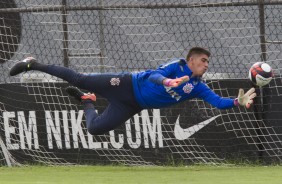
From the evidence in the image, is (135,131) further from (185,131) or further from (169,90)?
(169,90)

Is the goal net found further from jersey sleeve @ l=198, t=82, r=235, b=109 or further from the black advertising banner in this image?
jersey sleeve @ l=198, t=82, r=235, b=109

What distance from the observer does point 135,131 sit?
14.8 m

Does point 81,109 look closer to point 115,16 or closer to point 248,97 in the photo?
point 115,16

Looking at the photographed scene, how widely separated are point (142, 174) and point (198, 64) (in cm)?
199

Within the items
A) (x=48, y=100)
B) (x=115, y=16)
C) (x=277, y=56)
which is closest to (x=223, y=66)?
(x=277, y=56)

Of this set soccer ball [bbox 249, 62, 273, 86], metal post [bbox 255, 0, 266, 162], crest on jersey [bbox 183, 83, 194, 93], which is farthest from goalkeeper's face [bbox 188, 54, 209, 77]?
metal post [bbox 255, 0, 266, 162]

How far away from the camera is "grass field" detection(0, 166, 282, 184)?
1184 cm

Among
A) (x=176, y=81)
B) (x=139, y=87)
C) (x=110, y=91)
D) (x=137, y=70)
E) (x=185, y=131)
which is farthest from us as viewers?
(x=137, y=70)

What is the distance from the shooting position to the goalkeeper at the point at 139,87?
12211 mm

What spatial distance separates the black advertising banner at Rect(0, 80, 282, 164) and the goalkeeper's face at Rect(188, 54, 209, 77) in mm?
2395

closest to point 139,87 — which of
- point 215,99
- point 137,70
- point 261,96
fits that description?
point 215,99

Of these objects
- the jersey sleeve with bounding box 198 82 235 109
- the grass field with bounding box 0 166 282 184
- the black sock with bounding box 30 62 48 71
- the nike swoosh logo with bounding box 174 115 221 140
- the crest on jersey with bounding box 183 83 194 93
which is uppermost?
the black sock with bounding box 30 62 48 71

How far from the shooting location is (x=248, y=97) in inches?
447

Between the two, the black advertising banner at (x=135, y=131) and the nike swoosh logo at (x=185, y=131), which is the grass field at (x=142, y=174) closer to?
the black advertising banner at (x=135, y=131)
